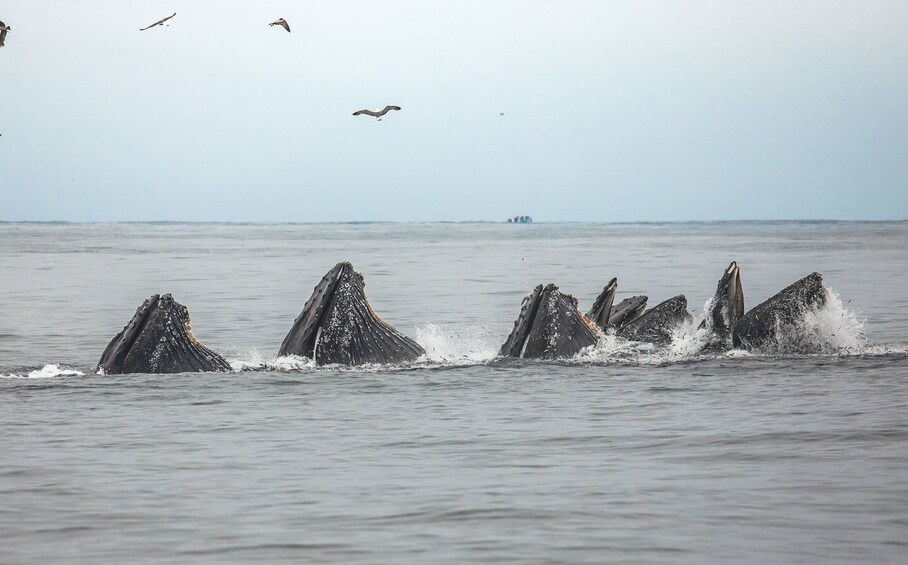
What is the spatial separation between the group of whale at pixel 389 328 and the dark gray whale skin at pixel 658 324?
1cm

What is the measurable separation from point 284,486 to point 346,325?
4.85m

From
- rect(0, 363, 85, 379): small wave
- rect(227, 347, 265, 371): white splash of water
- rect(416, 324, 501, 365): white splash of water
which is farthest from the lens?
Result: rect(416, 324, 501, 365): white splash of water

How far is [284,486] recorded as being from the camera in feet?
Answer: 26.0

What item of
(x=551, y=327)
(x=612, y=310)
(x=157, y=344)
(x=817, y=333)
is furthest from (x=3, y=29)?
(x=817, y=333)

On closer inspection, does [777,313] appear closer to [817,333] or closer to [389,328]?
[817,333]

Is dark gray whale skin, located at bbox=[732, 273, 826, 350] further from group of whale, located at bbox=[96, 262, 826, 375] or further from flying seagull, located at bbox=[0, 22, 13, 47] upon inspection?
flying seagull, located at bbox=[0, 22, 13, 47]

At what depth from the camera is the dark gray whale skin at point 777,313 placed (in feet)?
44.9

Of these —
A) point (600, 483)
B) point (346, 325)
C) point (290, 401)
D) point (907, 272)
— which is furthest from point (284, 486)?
point (907, 272)

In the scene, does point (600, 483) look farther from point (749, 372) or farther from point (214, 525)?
point (749, 372)

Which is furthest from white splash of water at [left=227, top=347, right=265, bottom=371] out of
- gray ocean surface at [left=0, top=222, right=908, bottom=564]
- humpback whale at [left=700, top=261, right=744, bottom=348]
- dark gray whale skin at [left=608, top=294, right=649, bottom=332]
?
humpback whale at [left=700, top=261, right=744, bottom=348]

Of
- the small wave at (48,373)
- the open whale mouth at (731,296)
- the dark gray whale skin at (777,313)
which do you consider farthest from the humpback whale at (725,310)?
the small wave at (48,373)

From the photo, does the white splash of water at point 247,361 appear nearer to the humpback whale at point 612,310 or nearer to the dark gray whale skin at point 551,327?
the dark gray whale skin at point 551,327

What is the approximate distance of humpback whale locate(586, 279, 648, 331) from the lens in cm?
1455

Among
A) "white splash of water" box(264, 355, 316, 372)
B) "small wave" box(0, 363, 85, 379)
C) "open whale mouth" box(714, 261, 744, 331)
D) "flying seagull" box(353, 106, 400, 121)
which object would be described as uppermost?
"flying seagull" box(353, 106, 400, 121)
